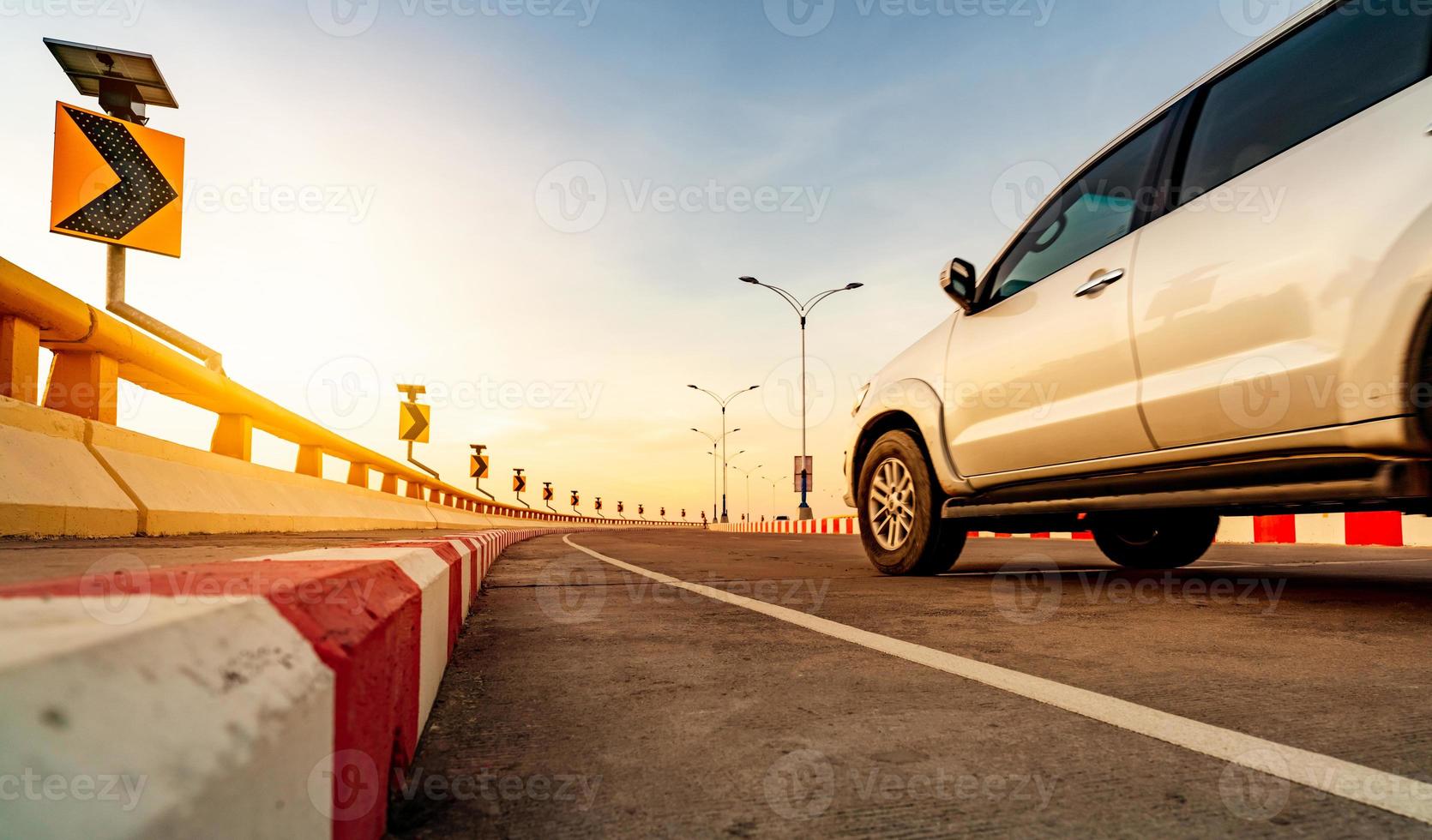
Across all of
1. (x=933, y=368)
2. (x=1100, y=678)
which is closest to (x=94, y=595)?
(x=1100, y=678)

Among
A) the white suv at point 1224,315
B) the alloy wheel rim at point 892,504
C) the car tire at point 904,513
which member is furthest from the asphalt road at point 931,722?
the alloy wheel rim at point 892,504

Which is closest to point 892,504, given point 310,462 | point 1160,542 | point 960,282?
point 960,282

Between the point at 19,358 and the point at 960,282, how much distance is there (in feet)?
16.9

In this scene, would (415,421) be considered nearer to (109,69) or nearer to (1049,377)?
(109,69)

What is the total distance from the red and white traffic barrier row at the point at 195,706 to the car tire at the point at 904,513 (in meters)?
4.61

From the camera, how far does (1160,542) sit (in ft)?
21.3

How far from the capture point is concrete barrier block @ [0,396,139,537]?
13.9 ft

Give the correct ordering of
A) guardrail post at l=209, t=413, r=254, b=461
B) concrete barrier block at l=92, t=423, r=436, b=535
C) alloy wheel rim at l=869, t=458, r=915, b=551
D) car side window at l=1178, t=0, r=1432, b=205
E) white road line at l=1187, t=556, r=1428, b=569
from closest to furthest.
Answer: car side window at l=1178, t=0, r=1432, b=205 < concrete barrier block at l=92, t=423, r=436, b=535 < alloy wheel rim at l=869, t=458, r=915, b=551 < white road line at l=1187, t=556, r=1428, b=569 < guardrail post at l=209, t=413, r=254, b=461

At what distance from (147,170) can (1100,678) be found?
672cm

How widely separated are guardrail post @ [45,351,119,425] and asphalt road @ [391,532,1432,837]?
3.10 metres

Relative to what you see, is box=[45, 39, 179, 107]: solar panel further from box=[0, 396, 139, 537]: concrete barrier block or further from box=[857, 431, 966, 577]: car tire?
box=[857, 431, 966, 577]: car tire

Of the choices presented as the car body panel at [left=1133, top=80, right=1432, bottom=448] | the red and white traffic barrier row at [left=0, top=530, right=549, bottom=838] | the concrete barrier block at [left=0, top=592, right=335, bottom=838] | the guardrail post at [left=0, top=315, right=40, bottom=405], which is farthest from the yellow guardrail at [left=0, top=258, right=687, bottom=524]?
the car body panel at [left=1133, top=80, right=1432, bottom=448]

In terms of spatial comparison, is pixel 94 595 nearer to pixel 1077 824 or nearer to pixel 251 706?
pixel 251 706

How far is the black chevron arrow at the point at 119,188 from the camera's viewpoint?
19.5 feet
